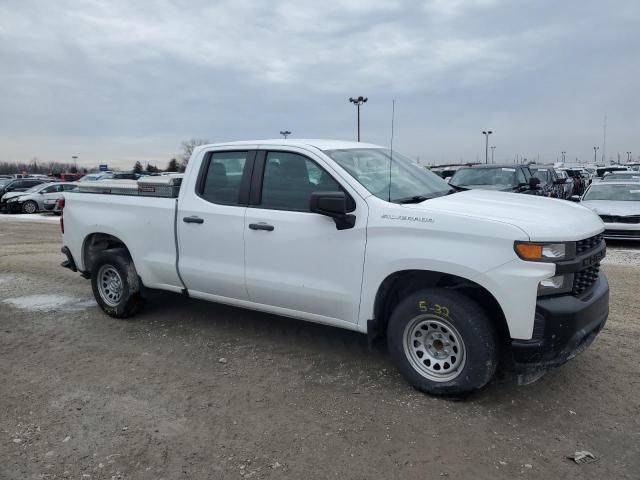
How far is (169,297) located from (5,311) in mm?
1965

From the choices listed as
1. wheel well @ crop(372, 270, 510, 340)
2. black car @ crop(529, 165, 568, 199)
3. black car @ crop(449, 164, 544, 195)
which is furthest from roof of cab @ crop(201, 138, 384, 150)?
black car @ crop(529, 165, 568, 199)

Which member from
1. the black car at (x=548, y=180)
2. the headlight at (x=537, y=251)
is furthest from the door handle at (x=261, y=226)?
the black car at (x=548, y=180)

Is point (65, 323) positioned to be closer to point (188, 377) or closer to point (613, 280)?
point (188, 377)

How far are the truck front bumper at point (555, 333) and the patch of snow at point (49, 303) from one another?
17.6 feet

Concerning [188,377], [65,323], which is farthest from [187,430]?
[65,323]

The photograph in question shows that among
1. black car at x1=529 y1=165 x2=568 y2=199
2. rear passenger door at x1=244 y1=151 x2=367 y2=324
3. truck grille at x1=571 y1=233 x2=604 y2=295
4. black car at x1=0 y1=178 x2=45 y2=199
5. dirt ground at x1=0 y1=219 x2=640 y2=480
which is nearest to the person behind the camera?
dirt ground at x1=0 y1=219 x2=640 y2=480

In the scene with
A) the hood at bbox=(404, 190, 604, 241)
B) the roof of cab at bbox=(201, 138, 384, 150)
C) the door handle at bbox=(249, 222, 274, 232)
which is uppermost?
the roof of cab at bbox=(201, 138, 384, 150)

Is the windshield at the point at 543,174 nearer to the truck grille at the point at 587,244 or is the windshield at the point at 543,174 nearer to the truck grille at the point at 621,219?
the truck grille at the point at 621,219

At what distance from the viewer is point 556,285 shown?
359cm

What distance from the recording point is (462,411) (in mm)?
3885

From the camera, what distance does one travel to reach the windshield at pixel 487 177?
12273mm

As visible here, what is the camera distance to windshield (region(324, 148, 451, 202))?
442 cm

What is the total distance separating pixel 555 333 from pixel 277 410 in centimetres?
199

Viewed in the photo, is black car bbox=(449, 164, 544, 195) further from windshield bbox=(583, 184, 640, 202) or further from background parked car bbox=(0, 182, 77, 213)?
background parked car bbox=(0, 182, 77, 213)
